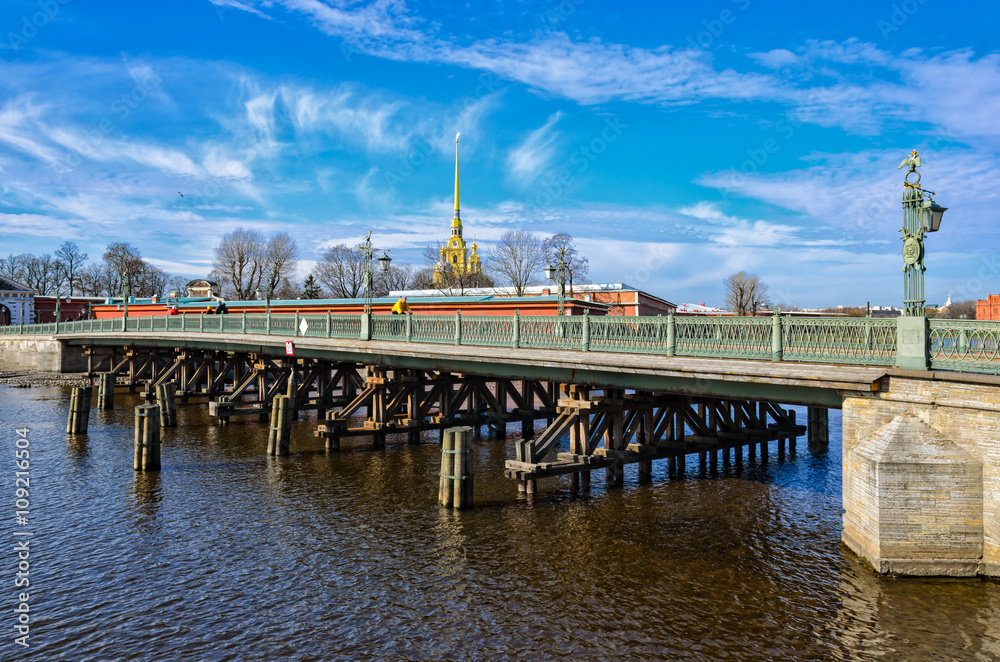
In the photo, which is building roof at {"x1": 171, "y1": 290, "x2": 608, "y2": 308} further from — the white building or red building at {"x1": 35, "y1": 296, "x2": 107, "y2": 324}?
the white building

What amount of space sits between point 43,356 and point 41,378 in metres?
5.78

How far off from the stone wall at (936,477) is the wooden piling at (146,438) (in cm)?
1780

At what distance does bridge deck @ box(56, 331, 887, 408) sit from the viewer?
10.9m

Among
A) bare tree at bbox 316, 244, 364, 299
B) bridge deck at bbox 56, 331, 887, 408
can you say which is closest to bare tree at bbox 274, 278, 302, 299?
bare tree at bbox 316, 244, 364, 299

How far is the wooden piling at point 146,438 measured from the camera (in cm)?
1823

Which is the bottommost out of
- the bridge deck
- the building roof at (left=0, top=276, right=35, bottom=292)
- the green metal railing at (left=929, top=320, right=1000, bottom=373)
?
the bridge deck

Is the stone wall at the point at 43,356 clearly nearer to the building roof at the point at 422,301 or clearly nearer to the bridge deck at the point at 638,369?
the building roof at the point at 422,301

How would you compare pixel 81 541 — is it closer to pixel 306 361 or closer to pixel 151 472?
pixel 151 472

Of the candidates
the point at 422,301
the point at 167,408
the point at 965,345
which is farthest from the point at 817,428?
the point at 167,408

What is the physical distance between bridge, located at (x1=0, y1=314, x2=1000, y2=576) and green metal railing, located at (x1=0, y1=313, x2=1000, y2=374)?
0.03m

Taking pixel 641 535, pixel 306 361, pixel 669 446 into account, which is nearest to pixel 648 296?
pixel 306 361

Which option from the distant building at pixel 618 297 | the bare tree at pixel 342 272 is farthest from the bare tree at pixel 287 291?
the distant building at pixel 618 297

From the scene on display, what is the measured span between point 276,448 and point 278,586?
34.8ft

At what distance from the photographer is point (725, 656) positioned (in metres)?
8.27
